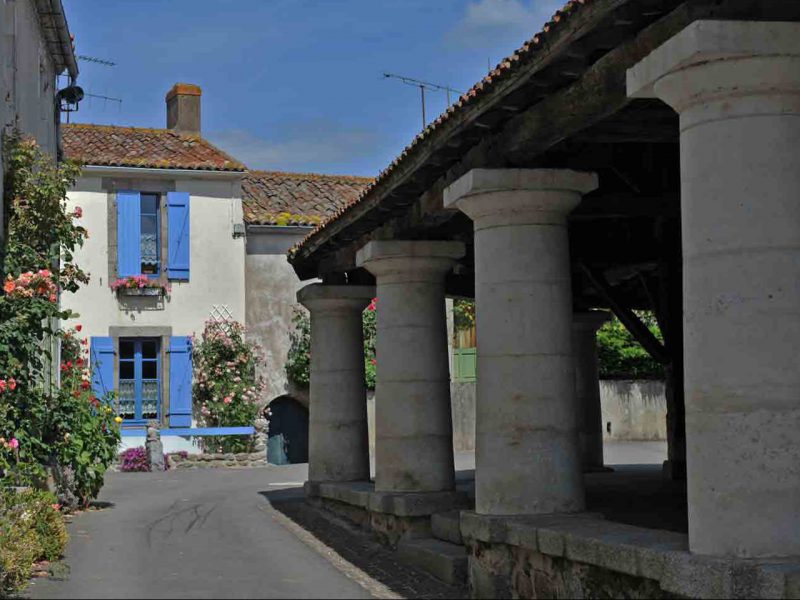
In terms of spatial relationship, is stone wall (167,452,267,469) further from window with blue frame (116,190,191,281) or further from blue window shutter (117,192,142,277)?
blue window shutter (117,192,142,277)

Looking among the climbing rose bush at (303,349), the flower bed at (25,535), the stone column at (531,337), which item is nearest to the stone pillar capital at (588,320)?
the flower bed at (25,535)

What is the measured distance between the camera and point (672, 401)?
16.4 metres

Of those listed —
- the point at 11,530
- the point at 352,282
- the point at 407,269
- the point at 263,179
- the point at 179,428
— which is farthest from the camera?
the point at 263,179

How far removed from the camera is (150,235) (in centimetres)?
2588

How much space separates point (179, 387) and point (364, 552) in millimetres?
13628

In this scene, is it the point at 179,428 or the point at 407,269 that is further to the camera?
the point at 179,428

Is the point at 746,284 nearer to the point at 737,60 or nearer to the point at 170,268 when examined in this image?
the point at 737,60

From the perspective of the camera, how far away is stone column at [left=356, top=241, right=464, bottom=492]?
1216 cm

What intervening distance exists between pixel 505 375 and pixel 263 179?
65.9ft

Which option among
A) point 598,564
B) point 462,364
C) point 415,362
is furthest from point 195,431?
point 598,564

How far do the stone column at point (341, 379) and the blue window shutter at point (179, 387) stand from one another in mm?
10065

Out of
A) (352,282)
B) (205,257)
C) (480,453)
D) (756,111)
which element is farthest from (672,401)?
(205,257)

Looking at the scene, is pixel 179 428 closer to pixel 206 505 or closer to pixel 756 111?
pixel 206 505

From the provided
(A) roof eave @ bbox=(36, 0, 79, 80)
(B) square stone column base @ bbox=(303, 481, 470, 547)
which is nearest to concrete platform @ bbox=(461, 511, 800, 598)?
(B) square stone column base @ bbox=(303, 481, 470, 547)
